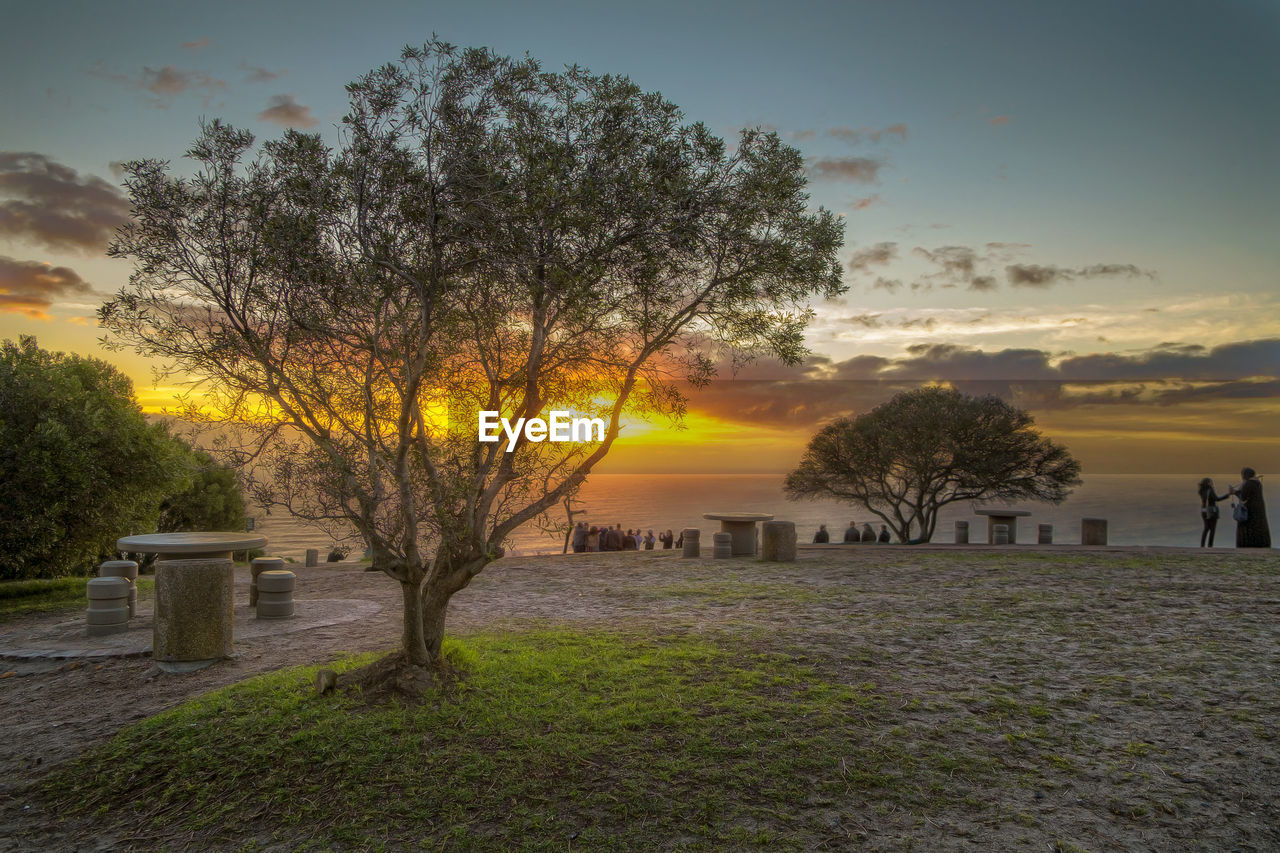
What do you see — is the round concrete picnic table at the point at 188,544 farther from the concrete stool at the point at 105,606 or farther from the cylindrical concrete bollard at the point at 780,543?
the cylindrical concrete bollard at the point at 780,543

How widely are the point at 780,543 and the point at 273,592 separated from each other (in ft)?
40.1

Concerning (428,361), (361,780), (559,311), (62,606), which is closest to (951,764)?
(361,780)

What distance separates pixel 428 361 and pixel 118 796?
503 cm

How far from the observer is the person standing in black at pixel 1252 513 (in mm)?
20078

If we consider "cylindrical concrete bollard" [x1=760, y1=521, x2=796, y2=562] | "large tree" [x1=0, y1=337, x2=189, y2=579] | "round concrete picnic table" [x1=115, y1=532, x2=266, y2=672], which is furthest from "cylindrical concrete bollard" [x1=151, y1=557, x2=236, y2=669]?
"cylindrical concrete bollard" [x1=760, y1=521, x2=796, y2=562]

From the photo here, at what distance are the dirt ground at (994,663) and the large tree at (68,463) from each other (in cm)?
354

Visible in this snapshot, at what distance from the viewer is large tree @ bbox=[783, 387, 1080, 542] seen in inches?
1426

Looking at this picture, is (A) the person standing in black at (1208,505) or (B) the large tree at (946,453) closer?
(A) the person standing in black at (1208,505)

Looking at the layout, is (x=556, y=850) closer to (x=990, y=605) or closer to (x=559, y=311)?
(x=559, y=311)

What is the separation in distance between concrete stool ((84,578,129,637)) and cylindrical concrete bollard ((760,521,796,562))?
1411 centimetres

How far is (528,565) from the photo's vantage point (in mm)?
19688

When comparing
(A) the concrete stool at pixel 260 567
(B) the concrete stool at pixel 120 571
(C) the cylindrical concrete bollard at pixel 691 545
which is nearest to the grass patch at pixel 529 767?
(A) the concrete stool at pixel 260 567

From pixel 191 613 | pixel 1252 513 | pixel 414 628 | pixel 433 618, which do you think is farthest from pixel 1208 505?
pixel 191 613

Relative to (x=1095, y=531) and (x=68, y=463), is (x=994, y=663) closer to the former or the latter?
(x=1095, y=531)
